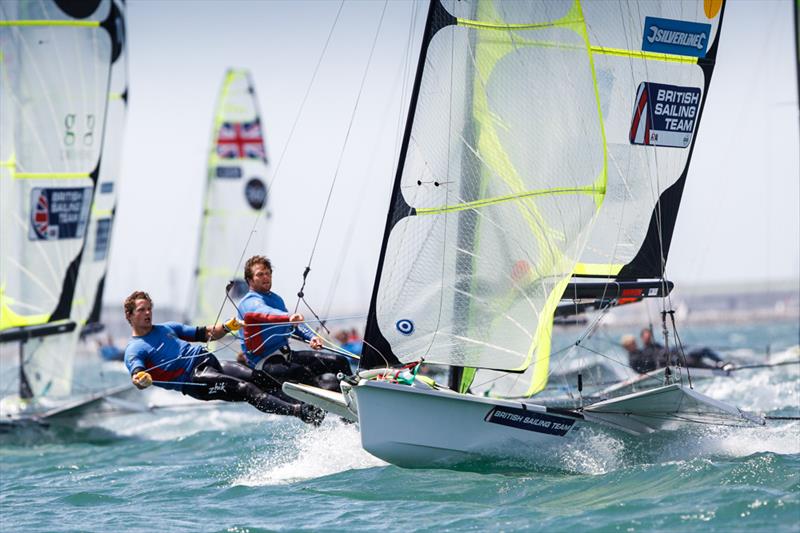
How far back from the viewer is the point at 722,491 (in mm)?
8148

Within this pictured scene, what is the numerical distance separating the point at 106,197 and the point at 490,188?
1094 cm

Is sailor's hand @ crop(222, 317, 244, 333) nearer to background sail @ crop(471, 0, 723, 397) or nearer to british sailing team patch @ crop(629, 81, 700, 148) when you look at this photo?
background sail @ crop(471, 0, 723, 397)

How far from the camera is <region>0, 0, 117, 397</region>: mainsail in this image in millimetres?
16375

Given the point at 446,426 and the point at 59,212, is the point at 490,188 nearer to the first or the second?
the point at 446,426

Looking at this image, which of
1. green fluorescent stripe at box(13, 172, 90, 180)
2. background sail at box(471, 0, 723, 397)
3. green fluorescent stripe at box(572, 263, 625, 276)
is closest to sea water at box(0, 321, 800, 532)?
background sail at box(471, 0, 723, 397)

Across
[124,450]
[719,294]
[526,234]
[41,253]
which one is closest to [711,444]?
[526,234]

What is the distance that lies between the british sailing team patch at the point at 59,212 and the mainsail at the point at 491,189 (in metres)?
8.51

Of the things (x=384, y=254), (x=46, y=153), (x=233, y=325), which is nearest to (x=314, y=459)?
(x=233, y=325)

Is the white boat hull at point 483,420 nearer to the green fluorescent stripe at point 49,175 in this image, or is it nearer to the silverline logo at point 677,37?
the silverline logo at point 677,37

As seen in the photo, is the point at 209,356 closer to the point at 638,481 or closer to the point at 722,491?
the point at 638,481

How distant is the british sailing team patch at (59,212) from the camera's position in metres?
16.7

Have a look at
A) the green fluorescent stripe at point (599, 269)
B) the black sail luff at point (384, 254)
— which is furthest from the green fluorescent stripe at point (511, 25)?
the green fluorescent stripe at point (599, 269)

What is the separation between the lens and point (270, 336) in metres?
10.1

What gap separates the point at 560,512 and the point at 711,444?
8.24 feet
